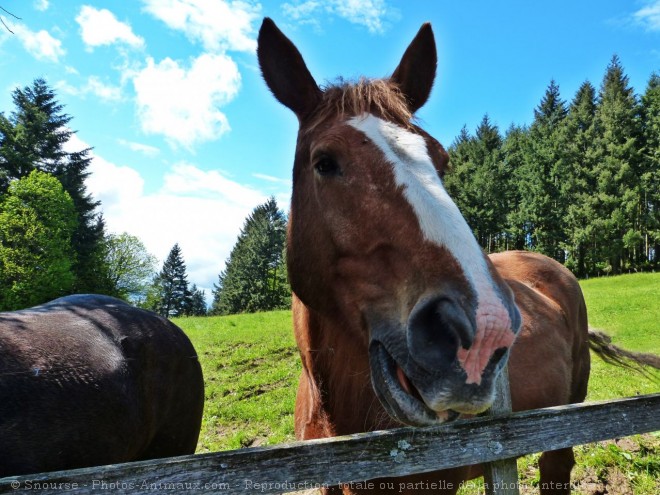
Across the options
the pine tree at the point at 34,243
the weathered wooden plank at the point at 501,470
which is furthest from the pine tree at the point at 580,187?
the pine tree at the point at 34,243

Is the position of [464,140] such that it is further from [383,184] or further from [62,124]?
[383,184]

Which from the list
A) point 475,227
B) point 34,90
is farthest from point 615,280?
point 34,90

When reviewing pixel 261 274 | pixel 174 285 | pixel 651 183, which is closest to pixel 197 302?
pixel 174 285

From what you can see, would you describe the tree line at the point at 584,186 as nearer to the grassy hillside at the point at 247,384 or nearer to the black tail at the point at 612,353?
the grassy hillside at the point at 247,384

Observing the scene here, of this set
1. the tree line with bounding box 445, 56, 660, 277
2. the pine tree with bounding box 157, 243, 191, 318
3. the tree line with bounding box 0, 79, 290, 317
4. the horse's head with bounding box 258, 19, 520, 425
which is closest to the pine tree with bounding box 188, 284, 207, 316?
the pine tree with bounding box 157, 243, 191, 318

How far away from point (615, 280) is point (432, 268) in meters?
30.2

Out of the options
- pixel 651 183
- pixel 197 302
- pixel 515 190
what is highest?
pixel 515 190

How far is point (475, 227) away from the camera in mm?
44531

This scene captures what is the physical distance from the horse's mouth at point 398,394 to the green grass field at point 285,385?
3.71m

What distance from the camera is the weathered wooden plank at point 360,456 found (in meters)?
1.43

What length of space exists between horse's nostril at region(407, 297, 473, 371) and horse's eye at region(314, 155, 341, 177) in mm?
879

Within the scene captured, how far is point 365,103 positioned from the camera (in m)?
2.24

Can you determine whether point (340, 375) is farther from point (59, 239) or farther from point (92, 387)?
point (59, 239)

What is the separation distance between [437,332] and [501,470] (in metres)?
1.05
